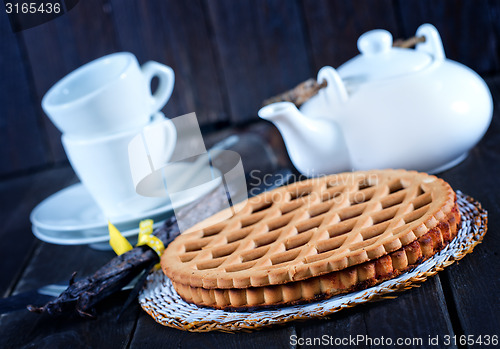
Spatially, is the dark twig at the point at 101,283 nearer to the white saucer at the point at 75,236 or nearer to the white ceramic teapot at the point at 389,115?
the white saucer at the point at 75,236

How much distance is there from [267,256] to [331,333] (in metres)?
0.11

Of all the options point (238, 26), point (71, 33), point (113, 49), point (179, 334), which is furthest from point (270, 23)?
point (179, 334)

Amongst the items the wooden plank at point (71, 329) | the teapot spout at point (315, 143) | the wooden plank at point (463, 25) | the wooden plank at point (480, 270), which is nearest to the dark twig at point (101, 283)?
the wooden plank at point (71, 329)

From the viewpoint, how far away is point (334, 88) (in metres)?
0.91

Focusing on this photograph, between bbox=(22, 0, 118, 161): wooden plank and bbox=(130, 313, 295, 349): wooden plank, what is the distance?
1061 millimetres

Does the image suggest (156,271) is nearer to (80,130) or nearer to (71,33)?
(80,130)

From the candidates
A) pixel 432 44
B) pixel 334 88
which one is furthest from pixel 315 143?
pixel 432 44

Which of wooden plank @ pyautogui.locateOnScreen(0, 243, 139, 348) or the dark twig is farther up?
the dark twig

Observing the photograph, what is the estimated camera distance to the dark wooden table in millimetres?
555

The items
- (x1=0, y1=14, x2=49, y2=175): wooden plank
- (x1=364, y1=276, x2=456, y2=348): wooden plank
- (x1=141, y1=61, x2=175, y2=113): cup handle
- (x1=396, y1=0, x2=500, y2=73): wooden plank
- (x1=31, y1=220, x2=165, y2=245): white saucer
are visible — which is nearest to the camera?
(x1=364, y1=276, x2=456, y2=348): wooden plank

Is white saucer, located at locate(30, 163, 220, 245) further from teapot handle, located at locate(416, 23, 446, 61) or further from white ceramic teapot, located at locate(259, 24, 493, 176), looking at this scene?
teapot handle, located at locate(416, 23, 446, 61)

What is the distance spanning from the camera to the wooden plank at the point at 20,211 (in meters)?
1.00

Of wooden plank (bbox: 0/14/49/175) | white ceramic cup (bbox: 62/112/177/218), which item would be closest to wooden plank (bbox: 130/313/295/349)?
white ceramic cup (bbox: 62/112/177/218)

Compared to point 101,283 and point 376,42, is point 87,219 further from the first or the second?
point 376,42
